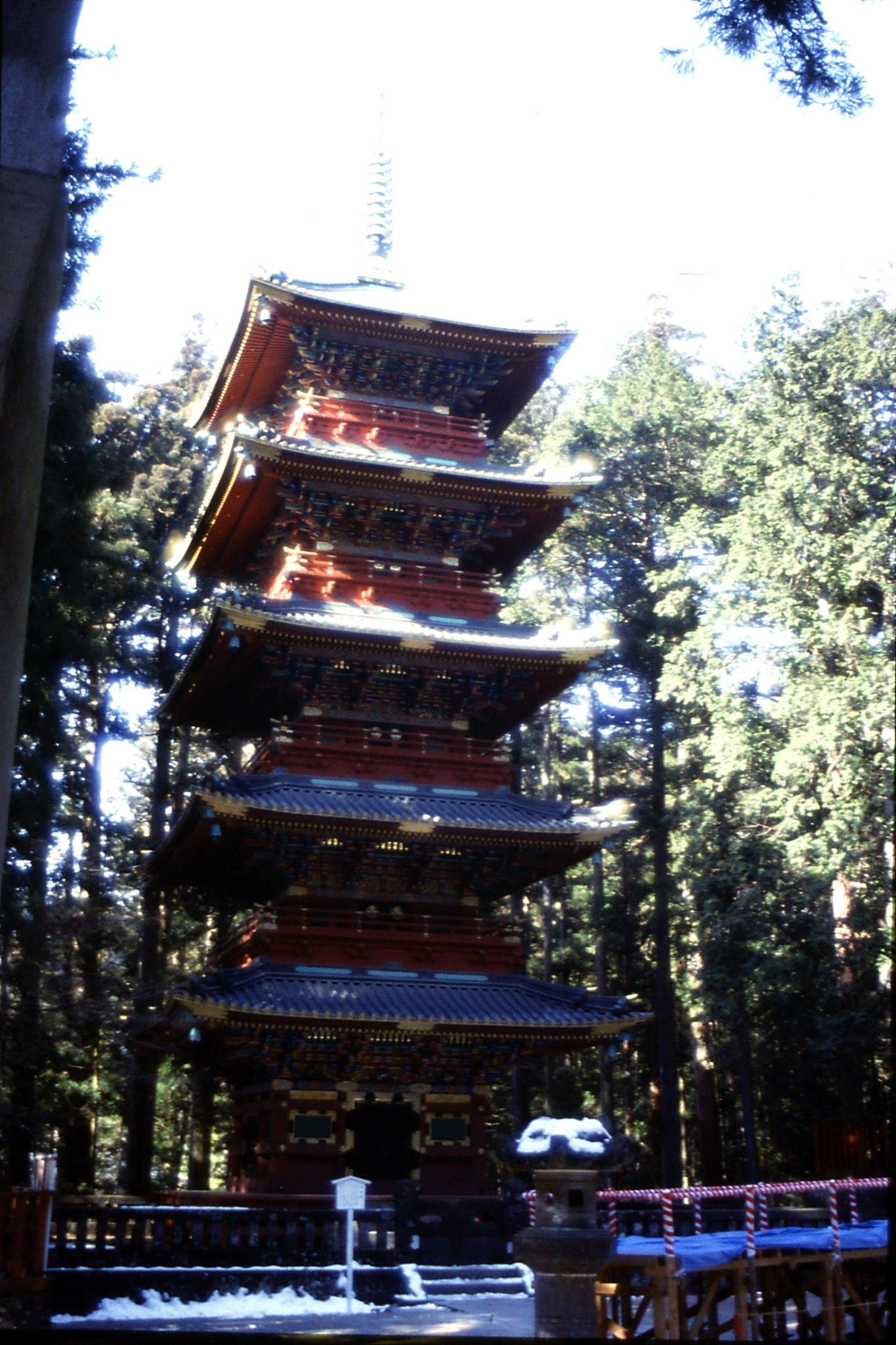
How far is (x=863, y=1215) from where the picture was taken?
18.7 meters

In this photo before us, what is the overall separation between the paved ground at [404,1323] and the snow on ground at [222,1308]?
155 millimetres

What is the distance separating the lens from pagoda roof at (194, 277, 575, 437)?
20.5 metres

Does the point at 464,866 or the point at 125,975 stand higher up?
the point at 464,866

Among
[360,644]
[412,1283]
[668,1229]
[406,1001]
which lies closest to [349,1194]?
[412,1283]

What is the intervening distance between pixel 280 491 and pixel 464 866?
263 inches

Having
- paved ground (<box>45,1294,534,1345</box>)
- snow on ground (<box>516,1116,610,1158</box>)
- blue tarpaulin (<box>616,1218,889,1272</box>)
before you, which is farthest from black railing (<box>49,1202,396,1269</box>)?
blue tarpaulin (<box>616,1218,889,1272</box>)

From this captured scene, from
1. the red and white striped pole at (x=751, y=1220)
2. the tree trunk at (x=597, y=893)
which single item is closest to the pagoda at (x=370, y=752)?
the red and white striped pole at (x=751, y=1220)

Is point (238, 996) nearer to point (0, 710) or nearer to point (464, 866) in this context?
point (464, 866)

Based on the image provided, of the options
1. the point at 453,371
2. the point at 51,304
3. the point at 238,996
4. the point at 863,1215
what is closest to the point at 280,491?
the point at 453,371

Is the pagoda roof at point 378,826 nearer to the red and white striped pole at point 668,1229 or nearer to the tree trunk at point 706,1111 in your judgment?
the red and white striped pole at point 668,1229

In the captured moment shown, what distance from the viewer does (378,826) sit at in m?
18.0

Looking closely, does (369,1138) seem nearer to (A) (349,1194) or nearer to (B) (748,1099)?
(A) (349,1194)

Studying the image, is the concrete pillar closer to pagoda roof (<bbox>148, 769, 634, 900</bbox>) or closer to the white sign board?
the white sign board

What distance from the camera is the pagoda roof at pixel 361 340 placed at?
20.5 meters
